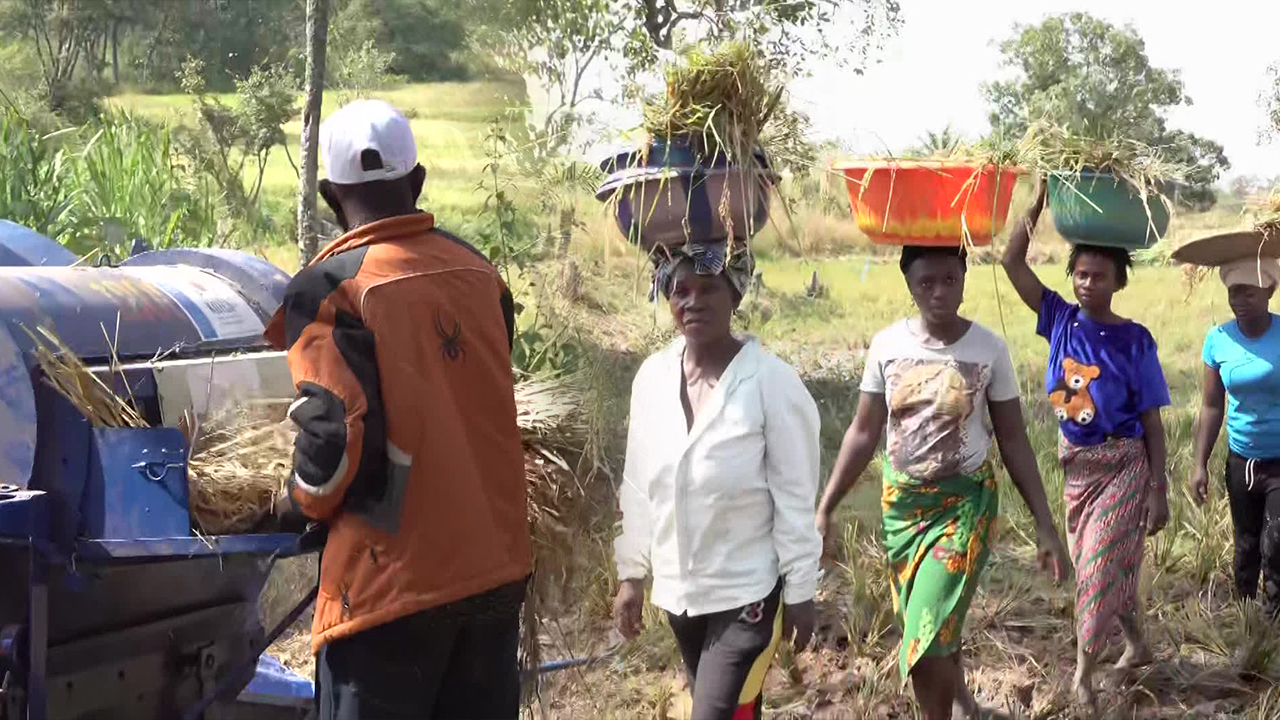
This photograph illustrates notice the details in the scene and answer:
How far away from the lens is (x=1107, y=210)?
446cm

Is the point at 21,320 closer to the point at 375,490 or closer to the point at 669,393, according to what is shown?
the point at 375,490

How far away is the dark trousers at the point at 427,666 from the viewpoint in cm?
283

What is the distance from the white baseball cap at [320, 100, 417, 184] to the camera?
2912 millimetres

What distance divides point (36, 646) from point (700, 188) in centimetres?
189

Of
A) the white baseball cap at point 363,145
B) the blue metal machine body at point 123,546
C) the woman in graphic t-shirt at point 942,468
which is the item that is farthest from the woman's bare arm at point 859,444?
the white baseball cap at point 363,145

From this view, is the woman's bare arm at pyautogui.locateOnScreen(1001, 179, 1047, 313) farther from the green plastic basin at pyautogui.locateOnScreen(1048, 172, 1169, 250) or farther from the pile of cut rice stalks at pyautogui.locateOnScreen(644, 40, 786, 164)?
the pile of cut rice stalks at pyautogui.locateOnScreen(644, 40, 786, 164)

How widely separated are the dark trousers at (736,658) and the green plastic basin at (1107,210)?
6.08 ft

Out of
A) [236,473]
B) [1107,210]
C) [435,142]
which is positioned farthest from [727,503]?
[435,142]

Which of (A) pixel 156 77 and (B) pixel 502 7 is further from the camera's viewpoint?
(A) pixel 156 77

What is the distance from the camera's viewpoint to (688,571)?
3391mm

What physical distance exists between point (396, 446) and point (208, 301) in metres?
1.32

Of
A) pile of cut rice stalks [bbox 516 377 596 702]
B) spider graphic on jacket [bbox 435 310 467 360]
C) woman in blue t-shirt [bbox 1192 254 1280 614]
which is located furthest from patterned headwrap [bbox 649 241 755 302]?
woman in blue t-shirt [bbox 1192 254 1280 614]

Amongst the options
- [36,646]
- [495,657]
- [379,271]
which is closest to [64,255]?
[36,646]

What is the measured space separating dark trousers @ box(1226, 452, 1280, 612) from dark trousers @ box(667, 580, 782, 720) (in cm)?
304
